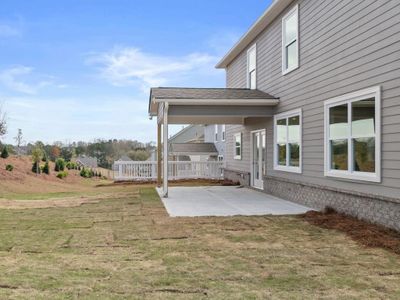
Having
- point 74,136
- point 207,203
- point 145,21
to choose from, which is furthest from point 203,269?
point 74,136

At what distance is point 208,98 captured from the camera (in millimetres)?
12008

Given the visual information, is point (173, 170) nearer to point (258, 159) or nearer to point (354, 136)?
point (258, 159)

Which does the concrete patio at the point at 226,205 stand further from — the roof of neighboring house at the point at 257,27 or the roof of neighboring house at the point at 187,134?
the roof of neighboring house at the point at 187,134

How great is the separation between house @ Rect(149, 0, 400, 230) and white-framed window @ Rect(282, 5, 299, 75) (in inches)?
1.1

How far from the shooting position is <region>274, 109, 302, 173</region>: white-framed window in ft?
36.1

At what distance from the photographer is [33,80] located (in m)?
26.5

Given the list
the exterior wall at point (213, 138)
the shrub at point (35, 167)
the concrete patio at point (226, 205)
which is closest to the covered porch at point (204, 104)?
the concrete patio at point (226, 205)

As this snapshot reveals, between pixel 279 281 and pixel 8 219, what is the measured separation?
6.33 metres

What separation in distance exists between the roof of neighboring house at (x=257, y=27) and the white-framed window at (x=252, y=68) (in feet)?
1.29

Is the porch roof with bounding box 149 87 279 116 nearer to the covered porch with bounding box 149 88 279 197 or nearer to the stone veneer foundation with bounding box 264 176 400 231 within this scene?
the covered porch with bounding box 149 88 279 197

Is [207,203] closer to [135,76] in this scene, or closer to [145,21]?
[145,21]

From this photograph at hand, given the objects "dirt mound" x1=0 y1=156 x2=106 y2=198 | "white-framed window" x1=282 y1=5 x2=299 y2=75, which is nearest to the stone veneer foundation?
"white-framed window" x1=282 y1=5 x2=299 y2=75

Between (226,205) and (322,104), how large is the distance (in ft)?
11.4

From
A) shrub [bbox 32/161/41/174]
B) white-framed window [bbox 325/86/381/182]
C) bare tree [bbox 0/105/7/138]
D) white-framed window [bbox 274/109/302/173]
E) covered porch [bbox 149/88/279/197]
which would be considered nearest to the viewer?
white-framed window [bbox 325/86/381/182]
